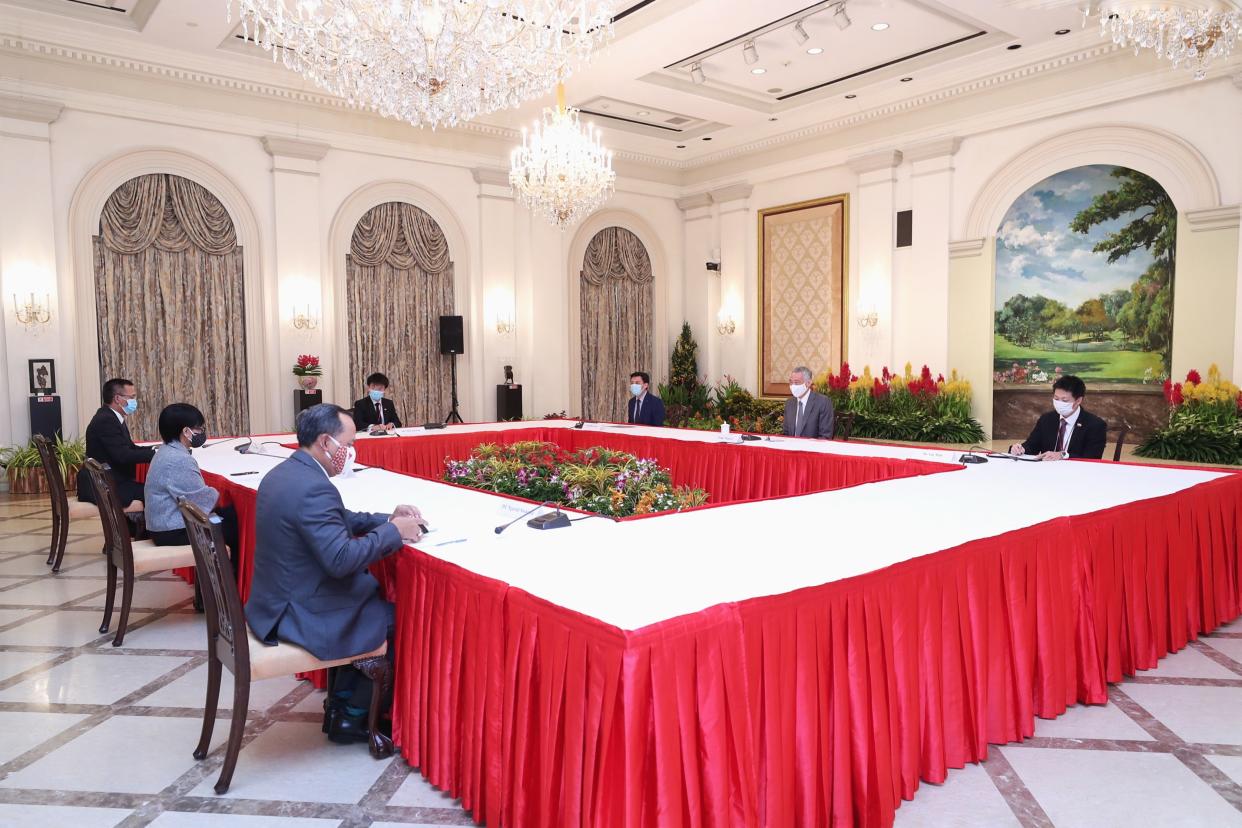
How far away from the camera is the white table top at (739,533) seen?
227cm

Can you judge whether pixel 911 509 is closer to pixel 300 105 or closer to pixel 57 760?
pixel 57 760

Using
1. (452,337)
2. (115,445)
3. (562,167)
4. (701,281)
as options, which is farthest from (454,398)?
(115,445)

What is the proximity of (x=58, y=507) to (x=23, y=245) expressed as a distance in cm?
413

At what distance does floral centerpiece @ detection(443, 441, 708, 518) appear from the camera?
13.7 feet

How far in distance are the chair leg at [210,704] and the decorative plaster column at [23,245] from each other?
23.6 ft

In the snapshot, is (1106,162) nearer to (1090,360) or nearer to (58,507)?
(1090,360)

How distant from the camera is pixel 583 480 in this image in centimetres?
464

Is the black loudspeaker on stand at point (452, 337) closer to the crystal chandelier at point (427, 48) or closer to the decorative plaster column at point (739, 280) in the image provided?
the decorative plaster column at point (739, 280)

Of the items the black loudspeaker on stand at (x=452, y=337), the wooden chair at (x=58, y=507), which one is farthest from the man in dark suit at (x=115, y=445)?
the black loudspeaker on stand at (x=452, y=337)

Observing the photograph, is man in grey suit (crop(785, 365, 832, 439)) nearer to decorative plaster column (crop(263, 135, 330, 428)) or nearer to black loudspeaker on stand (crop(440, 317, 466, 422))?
black loudspeaker on stand (crop(440, 317, 466, 422))

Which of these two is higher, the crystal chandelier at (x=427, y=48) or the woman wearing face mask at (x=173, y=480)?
the crystal chandelier at (x=427, y=48)

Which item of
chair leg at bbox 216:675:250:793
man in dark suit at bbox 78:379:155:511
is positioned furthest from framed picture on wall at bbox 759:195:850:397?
chair leg at bbox 216:675:250:793

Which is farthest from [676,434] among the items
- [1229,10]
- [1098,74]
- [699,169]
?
[699,169]

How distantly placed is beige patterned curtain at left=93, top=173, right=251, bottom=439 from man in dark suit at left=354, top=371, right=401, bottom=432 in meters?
2.28
